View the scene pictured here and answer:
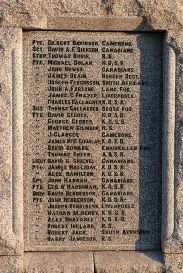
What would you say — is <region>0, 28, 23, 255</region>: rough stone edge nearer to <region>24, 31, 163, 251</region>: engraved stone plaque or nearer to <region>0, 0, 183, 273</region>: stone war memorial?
<region>0, 0, 183, 273</region>: stone war memorial

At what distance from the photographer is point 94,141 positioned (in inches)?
146

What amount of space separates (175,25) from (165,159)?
1.10 m

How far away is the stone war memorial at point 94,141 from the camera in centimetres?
357

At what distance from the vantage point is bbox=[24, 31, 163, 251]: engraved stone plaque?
3662 mm

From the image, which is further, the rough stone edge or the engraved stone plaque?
the engraved stone plaque

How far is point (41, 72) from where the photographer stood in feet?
12.0

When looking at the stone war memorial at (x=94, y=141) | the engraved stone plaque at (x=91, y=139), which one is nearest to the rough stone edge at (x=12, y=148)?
the stone war memorial at (x=94, y=141)

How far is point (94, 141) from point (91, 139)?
3cm

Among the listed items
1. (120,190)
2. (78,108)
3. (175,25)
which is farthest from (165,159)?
(175,25)

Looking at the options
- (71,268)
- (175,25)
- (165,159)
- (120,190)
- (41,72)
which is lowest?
(71,268)

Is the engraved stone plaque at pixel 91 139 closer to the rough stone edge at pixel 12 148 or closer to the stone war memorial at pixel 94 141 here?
the stone war memorial at pixel 94 141

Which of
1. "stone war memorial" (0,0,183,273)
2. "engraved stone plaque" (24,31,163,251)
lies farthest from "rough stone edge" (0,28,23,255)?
"engraved stone plaque" (24,31,163,251)

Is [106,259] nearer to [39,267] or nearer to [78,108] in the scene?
[39,267]

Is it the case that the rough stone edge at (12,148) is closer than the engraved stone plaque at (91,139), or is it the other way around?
the rough stone edge at (12,148)
